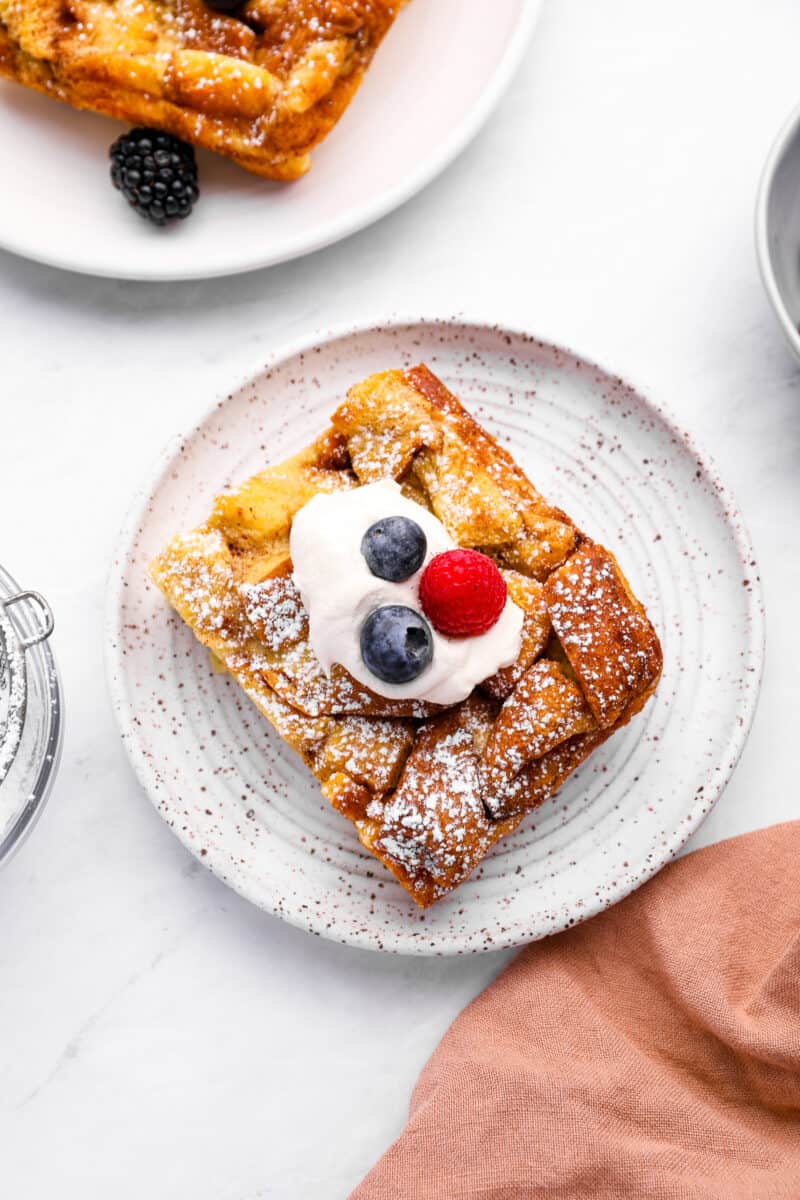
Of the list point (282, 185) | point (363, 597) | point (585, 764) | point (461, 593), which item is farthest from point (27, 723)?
point (282, 185)

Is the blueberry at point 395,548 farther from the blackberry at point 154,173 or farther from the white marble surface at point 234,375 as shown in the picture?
the blackberry at point 154,173

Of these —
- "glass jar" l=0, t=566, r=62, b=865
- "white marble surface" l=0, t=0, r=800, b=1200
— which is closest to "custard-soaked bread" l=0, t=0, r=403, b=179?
"white marble surface" l=0, t=0, r=800, b=1200

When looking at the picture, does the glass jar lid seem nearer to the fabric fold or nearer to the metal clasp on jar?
the metal clasp on jar

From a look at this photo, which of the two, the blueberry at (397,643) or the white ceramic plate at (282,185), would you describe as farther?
the white ceramic plate at (282,185)

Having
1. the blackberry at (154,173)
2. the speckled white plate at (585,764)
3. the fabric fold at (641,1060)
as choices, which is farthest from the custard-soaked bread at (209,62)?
the fabric fold at (641,1060)

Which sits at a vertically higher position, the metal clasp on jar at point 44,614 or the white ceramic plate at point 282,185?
the white ceramic plate at point 282,185

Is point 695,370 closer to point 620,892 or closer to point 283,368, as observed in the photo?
point 283,368
